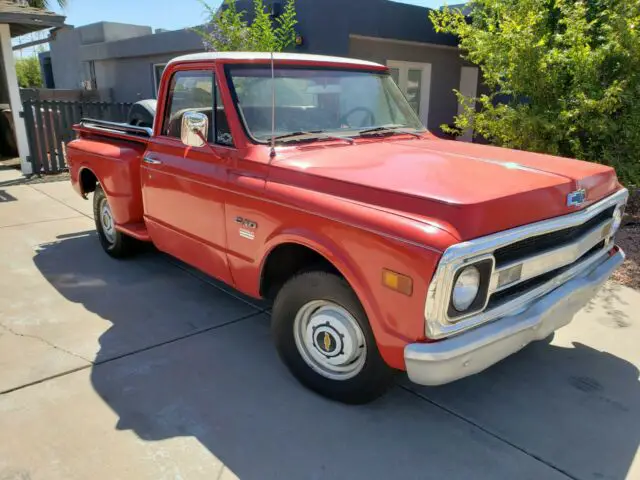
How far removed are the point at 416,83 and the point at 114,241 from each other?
359 inches

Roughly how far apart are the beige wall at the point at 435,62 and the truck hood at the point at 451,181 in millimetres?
8196

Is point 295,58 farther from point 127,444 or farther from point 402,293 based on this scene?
point 127,444

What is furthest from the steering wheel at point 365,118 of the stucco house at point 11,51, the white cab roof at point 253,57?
the stucco house at point 11,51

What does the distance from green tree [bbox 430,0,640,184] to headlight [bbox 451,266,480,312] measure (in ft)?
A: 13.6

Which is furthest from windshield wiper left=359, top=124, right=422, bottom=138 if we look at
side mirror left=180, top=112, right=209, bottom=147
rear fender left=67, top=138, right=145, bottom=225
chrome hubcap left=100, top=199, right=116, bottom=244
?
chrome hubcap left=100, top=199, right=116, bottom=244

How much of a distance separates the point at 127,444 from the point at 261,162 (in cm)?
176

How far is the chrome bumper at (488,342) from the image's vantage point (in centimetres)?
232

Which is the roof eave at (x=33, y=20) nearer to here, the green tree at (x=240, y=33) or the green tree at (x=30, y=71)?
the green tree at (x=240, y=33)

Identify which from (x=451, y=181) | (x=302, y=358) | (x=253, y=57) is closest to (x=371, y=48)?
(x=253, y=57)

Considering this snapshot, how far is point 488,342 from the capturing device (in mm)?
2416

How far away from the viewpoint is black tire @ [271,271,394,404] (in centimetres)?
276

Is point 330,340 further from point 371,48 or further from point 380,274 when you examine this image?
point 371,48

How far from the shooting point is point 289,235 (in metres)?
2.93

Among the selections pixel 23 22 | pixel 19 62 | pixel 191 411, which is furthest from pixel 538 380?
pixel 19 62
